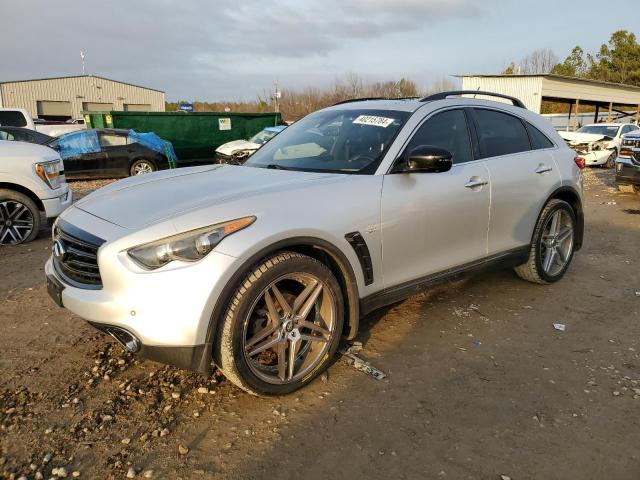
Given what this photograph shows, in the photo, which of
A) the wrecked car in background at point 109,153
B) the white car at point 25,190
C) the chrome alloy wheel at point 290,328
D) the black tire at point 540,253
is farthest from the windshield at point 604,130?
the chrome alloy wheel at point 290,328

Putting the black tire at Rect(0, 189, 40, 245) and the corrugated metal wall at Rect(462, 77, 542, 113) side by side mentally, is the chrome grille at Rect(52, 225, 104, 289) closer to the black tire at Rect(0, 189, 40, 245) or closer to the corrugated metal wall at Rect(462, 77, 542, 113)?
the black tire at Rect(0, 189, 40, 245)

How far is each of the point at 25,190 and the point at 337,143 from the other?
184 inches

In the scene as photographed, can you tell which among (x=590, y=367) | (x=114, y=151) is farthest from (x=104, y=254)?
(x=114, y=151)

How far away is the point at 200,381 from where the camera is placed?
309 centimetres

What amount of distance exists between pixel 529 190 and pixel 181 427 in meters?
3.39

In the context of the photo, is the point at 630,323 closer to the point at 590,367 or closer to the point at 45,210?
the point at 590,367

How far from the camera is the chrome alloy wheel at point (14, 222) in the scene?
6.35 metres

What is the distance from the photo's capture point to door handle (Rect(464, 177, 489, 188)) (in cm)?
378

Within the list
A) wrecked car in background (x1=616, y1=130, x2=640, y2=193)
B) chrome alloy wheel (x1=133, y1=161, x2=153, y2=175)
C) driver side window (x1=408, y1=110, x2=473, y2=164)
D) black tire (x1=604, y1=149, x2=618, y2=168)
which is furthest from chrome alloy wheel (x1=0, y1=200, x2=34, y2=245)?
black tire (x1=604, y1=149, x2=618, y2=168)

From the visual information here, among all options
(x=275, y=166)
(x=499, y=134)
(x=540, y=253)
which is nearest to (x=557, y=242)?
(x=540, y=253)

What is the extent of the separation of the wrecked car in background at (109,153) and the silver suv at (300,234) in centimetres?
1034

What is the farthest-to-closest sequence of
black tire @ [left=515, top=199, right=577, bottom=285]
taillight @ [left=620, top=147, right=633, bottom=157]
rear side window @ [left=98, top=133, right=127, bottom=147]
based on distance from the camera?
rear side window @ [left=98, top=133, right=127, bottom=147], taillight @ [left=620, top=147, right=633, bottom=157], black tire @ [left=515, top=199, right=577, bottom=285]

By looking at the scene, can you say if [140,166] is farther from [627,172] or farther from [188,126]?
[627,172]

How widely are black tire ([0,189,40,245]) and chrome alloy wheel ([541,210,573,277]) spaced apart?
605 cm
